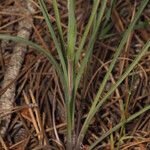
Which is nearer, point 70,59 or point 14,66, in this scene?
point 70,59

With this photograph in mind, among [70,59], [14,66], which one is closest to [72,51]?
[70,59]

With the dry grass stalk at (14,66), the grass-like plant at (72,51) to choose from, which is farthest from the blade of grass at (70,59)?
the dry grass stalk at (14,66)

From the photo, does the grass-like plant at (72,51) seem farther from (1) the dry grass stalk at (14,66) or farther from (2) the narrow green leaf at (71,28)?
(1) the dry grass stalk at (14,66)

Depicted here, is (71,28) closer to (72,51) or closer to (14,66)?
(72,51)

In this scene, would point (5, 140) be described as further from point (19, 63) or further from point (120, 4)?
point (120, 4)

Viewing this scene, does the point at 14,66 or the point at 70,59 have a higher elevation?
the point at 70,59

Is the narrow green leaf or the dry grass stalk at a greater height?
the narrow green leaf

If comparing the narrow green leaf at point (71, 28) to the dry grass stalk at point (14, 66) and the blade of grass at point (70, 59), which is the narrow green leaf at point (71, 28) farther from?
the dry grass stalk at point (14, 66)

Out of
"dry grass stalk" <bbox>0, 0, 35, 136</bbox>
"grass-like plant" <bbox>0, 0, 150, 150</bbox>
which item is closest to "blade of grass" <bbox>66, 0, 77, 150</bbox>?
"grass-like plant" <bbox>0, 0, 150, 150</bbox>

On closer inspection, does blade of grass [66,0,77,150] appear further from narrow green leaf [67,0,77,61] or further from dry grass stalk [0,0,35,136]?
dry grass stalk [0,0,35,136]

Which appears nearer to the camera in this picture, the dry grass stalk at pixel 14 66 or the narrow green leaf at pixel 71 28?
the narrow green leaf at pixel 71 28

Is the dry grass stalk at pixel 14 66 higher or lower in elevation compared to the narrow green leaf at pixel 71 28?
lower
